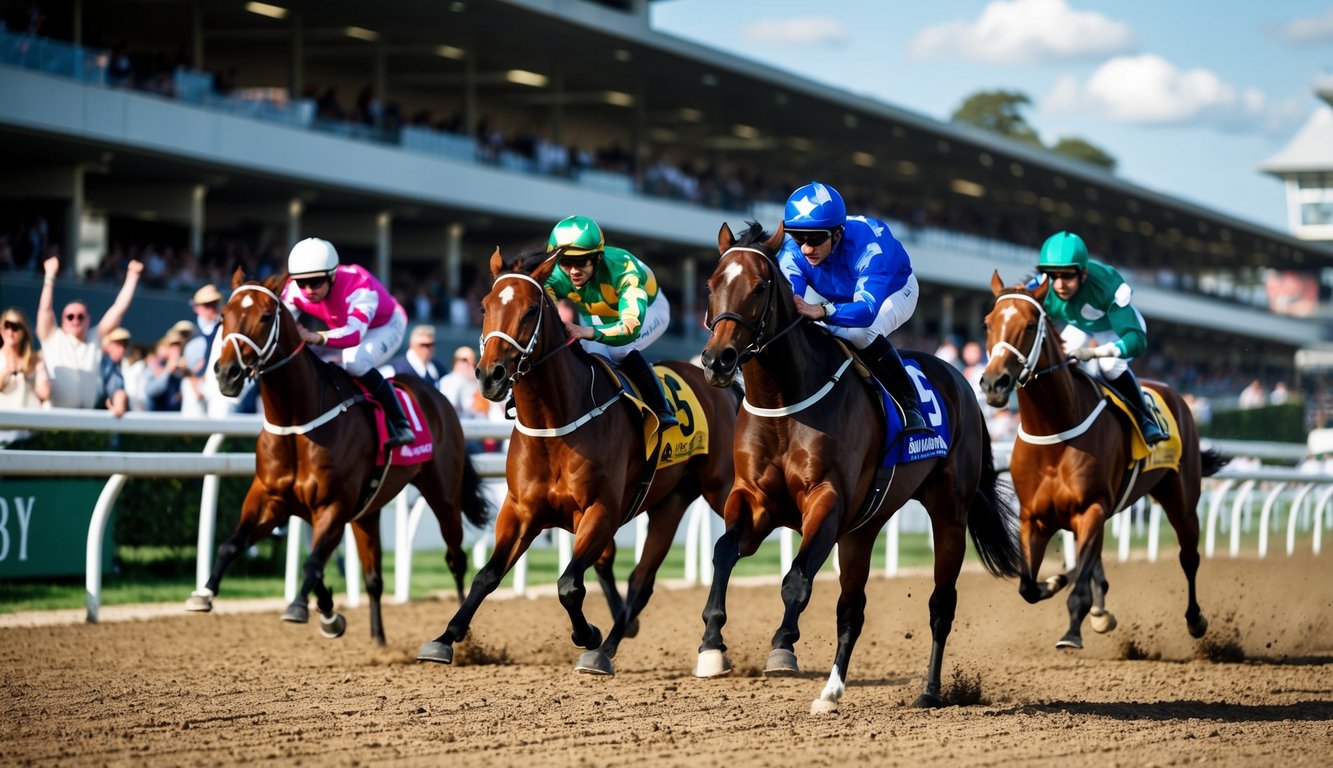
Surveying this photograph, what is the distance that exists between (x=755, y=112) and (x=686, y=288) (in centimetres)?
503

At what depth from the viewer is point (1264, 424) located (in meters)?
31.9

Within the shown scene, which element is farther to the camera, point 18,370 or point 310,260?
point 18,370

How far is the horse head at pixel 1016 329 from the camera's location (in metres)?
6.32

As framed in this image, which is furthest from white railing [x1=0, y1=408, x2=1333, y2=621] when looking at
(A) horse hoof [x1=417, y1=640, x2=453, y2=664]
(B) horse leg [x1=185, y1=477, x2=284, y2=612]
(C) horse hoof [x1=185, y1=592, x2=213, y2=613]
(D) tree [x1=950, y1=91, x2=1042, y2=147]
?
(D) tree [x1=950, y1=91, x2=1042, y2=147]

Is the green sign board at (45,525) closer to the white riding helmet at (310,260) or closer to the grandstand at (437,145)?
the white riding helmet at (310,260)

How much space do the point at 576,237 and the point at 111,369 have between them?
13.7ft

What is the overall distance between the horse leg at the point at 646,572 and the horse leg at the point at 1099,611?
6.07 ft

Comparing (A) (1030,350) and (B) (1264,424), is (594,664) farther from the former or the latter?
(B) (1264,424)

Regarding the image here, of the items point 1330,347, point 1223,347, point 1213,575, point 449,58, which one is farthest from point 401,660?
point 1330,347

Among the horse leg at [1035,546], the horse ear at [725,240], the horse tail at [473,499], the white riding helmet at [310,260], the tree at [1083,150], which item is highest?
the tree at [1083,150]

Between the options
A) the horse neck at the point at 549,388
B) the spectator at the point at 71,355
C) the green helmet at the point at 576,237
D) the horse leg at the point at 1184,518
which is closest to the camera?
the horse neck at the point at 549,388

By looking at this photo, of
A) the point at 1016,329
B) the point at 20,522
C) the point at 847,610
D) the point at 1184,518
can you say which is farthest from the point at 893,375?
the point at 20,522

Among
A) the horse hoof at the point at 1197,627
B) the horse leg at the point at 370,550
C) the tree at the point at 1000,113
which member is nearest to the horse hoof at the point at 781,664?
the horse leg at the point at 370,550

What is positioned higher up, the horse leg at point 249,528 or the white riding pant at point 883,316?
the white riding pant at point 883,316
